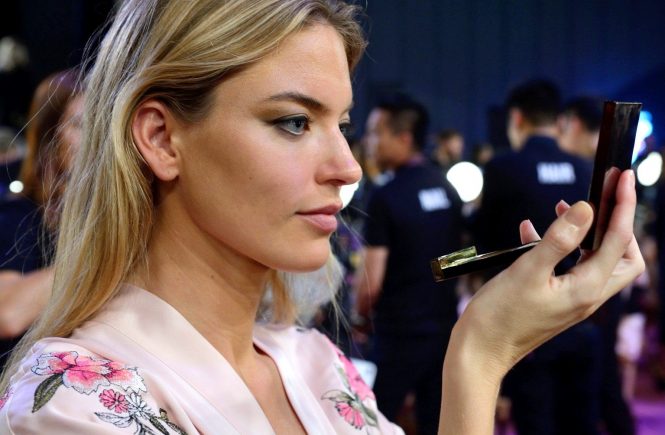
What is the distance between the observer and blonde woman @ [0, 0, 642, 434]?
97 cm

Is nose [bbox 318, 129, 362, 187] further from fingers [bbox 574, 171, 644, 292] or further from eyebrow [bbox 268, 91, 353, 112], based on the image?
fingers [bbox 574, 171, 644, 292]

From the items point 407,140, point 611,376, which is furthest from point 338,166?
point 611,376

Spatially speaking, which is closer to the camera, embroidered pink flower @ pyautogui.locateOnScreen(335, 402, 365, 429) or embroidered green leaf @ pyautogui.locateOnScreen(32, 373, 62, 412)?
embroidered green leaf @ pyautogui.locateOnScreen(32, 373, 62, 412)

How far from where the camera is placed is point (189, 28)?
1082 mm

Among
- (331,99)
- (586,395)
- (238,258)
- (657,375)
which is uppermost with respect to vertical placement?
(331,99)

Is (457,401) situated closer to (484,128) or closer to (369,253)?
(369,253)

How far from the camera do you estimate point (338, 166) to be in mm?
1081

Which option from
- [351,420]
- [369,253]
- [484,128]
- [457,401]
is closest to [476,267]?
[457,401]

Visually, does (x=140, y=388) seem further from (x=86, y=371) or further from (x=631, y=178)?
(x=631, y=178)

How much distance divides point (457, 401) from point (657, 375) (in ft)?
15.6

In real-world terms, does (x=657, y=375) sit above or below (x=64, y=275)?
below

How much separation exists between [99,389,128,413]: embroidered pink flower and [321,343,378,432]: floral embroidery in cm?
38

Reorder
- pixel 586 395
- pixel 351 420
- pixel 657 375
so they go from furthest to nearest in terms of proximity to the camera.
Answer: pixel 657 375, pixel 586 395, pixel 351 420

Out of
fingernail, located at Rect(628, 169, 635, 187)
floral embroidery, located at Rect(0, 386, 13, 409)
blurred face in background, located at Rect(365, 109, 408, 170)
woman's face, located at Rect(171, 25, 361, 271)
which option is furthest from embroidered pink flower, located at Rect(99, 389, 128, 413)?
blurred face in background, located at Rect(365, 109, 408, 170)
